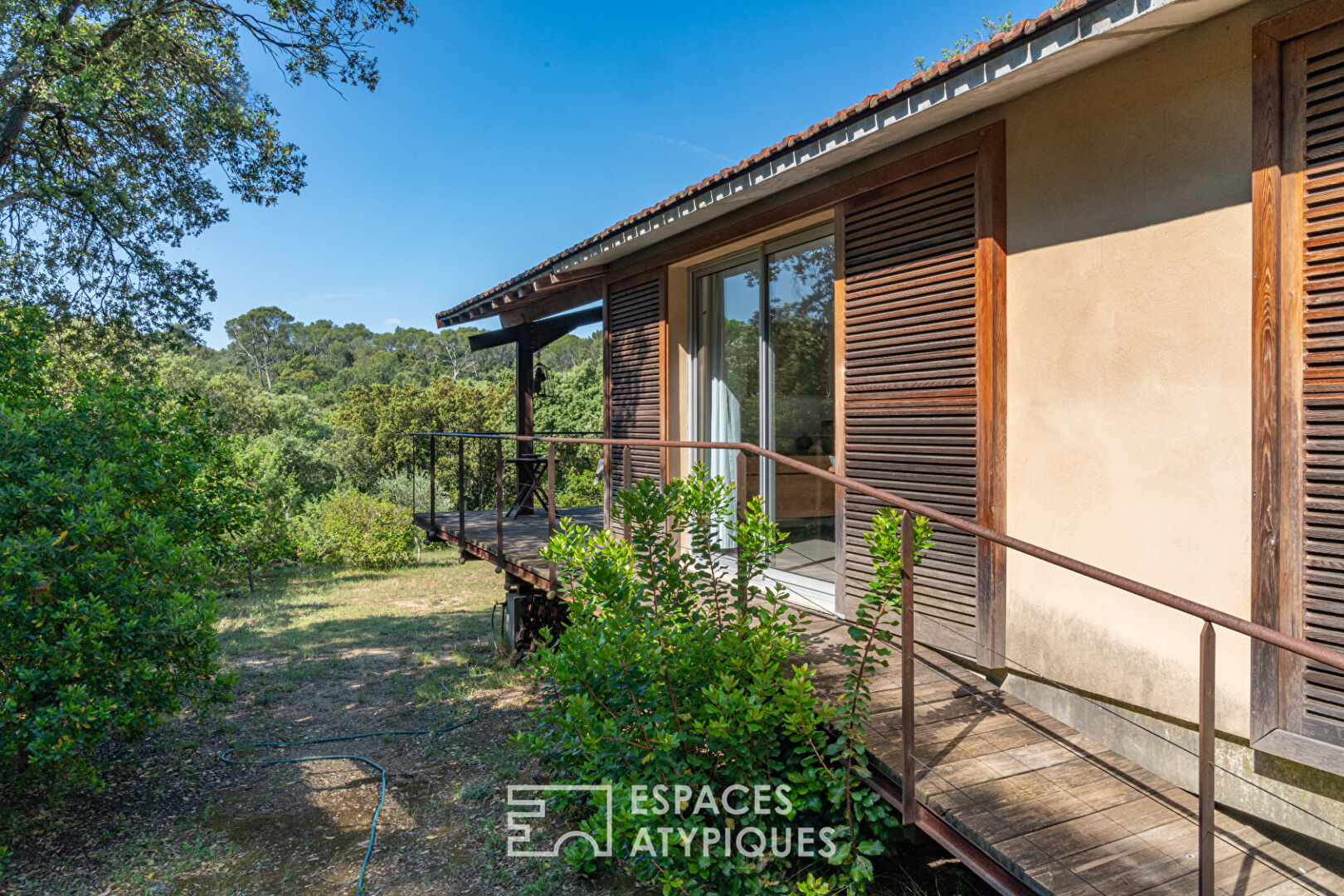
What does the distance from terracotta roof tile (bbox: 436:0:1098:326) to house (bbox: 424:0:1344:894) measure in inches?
0.6

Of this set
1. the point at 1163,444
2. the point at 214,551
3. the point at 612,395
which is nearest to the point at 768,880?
the point at 1163,444

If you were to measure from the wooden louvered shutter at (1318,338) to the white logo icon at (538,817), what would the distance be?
2789 mm

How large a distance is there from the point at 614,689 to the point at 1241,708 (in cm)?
255

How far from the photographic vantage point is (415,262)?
51.3 metres

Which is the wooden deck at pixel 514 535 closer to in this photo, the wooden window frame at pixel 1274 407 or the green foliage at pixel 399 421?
the wooden window frame at pixel 1274 407

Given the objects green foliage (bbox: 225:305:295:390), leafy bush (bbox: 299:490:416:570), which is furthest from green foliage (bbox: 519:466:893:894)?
green foliage (bbox: 225:305:295:390)

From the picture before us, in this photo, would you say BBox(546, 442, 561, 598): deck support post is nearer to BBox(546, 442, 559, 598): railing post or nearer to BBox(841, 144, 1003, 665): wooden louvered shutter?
BBox(546, 442, 559, 598): railing post

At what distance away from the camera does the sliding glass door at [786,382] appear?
5.23 m

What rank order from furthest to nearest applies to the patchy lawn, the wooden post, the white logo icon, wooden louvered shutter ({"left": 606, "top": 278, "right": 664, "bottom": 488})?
the wooden post < wooden louvered shutter ({"left": 606, "top": 278, "right": 664, "bottom": 488}) < the patchy lawn < the white logo icon

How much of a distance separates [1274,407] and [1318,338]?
0.90ft

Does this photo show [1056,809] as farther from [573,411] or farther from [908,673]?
[573,411]

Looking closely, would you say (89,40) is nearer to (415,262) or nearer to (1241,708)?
(1241,708)

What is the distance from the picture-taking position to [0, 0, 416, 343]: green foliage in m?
8.28

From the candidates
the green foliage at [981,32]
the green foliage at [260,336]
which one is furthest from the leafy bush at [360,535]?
the green foliage at [260,336]
